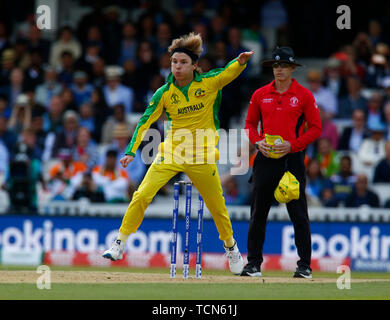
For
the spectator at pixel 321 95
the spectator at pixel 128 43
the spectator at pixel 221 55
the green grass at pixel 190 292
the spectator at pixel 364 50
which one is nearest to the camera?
the green grass at pixel 190 292

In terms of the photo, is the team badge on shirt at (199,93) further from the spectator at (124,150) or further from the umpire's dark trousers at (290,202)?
the spectator at (124,150)

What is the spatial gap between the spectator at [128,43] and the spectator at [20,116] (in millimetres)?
2593

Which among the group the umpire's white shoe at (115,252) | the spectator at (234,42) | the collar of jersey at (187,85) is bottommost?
the umpire's white shoe at (115,252)

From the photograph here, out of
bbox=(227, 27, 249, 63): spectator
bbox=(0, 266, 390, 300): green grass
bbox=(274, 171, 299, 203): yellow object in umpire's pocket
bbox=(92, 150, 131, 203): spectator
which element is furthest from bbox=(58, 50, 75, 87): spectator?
bbox=(0, 266, 390, 300): green grass

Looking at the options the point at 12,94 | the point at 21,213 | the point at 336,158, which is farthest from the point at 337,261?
the point at 12,94

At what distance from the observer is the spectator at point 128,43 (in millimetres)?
19797

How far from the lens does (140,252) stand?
1559cm

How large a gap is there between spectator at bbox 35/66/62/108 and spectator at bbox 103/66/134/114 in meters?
1.17

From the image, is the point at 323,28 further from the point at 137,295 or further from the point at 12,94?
the point at 137,295

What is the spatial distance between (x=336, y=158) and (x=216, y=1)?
6.28 m

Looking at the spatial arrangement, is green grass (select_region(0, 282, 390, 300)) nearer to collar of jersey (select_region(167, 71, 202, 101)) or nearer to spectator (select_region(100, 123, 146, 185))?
collar of jersey (select_region(167, 71, 202, 101))

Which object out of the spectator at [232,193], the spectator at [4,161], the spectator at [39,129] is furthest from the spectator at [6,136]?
the spectator at [232,193]

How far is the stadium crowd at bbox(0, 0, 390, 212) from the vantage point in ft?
54.2

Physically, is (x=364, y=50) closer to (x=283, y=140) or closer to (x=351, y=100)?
(x=351, y=100)
